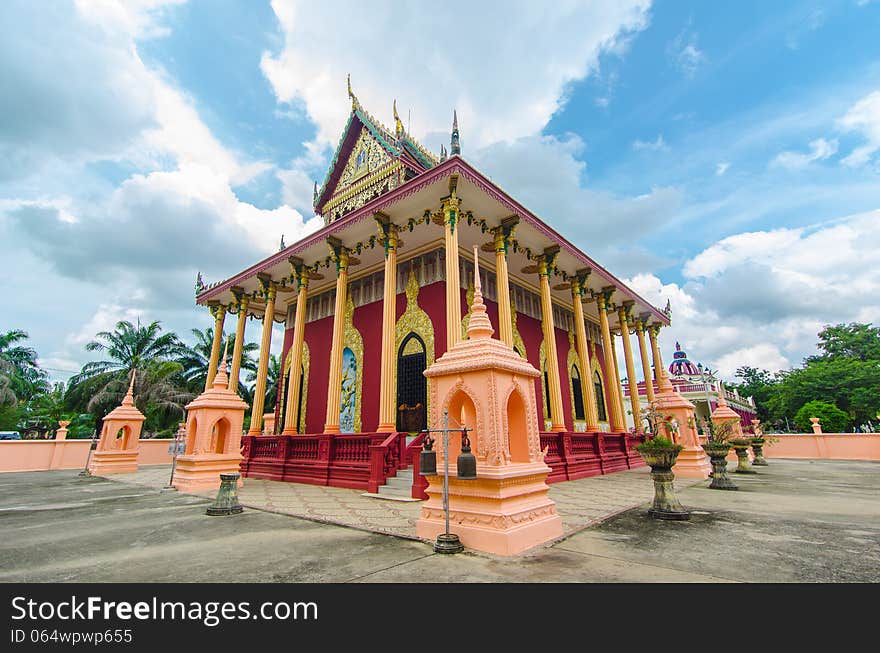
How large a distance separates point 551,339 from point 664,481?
20.6ft

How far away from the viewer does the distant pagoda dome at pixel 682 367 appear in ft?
125

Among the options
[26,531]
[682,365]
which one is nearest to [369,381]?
[26,531]

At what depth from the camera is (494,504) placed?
14.3 ft

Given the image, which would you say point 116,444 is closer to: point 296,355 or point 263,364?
point 263,364

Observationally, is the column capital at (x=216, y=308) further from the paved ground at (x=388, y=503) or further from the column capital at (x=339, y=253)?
the paved ground at (x=388, y=503)

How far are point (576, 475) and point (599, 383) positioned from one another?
9352 mm

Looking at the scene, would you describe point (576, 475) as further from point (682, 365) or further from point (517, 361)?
point (682, 365)

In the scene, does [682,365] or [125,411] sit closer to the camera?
[125,411]

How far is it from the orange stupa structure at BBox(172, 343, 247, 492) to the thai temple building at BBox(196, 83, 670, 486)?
1397mm

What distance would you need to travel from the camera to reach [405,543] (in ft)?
14.8

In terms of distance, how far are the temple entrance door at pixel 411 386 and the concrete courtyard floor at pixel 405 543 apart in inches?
160

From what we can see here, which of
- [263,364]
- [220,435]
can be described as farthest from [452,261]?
[263,364]

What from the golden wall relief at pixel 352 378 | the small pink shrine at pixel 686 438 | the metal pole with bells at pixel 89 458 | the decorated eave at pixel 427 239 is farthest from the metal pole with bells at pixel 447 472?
the metal pole with bells at pixel 89 458
